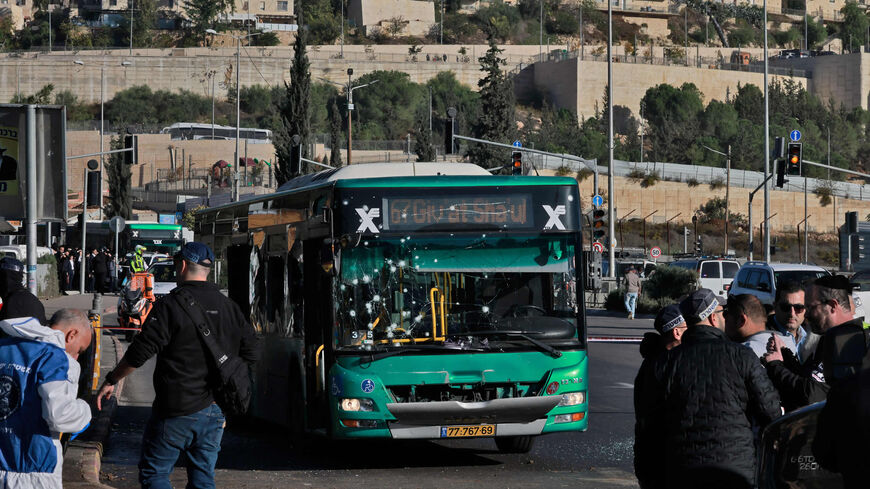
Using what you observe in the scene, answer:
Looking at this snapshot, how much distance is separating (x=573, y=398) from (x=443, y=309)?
124 cm

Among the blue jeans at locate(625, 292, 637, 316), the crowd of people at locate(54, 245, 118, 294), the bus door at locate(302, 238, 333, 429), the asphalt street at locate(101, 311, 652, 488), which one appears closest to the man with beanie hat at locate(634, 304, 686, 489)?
the asphalt street at locate(101, 311, 652, 488)

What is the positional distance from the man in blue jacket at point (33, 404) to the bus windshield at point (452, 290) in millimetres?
5317

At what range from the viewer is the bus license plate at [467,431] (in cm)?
1066

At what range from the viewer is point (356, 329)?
10766mm

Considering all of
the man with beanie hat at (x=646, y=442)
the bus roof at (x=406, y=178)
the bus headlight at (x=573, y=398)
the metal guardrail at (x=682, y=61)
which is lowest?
the bus headlight at (x=573, y=398)

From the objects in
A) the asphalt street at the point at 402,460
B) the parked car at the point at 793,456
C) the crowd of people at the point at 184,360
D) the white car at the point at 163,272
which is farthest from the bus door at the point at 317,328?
the white car at the point at 163,272

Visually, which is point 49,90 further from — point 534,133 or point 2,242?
point 2,242

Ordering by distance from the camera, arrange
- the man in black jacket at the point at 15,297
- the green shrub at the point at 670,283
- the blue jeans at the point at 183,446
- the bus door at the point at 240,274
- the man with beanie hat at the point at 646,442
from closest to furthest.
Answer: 1. the man with beanie hat at the point at 646,442
2. the blue jeans at the point at 183,446
3. the man in black jacket at the point at 15,297
4. the bus door at the point at 240,274
5. the green shrub at the point at 670,283

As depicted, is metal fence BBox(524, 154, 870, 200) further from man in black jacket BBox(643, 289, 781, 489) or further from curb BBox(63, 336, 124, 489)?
man in black jacket BBox(643, 289, 781, 489)

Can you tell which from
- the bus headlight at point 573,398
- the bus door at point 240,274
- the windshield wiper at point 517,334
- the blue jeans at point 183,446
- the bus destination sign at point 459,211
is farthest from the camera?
the bus door at point 240,274

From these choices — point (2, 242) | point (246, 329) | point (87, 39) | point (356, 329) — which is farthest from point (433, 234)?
point (87, 39)

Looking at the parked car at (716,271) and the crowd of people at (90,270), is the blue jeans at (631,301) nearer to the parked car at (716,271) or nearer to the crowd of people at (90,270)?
the parked car at (716,271)

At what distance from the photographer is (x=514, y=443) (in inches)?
468

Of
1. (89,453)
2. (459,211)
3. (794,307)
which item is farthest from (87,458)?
(794,307)
